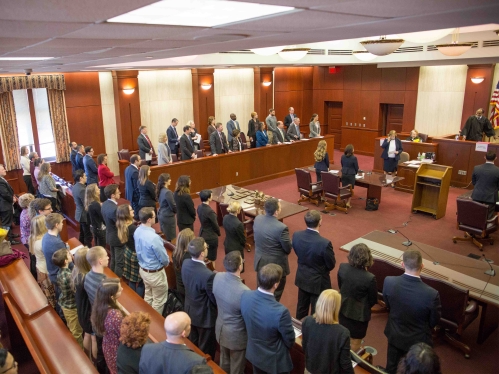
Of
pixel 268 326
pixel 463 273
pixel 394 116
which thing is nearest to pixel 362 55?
pixel 394 116

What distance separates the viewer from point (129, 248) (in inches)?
202

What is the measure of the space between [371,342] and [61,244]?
3.66 metres

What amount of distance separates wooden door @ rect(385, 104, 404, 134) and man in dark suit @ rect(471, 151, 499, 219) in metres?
7.73

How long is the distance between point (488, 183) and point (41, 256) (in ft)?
23.3

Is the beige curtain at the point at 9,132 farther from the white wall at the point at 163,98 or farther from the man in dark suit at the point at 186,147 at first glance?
the man in dark suit at the point at 186,147

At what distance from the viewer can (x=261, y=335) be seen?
3.18 m

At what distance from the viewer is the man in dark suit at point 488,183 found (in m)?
7.09

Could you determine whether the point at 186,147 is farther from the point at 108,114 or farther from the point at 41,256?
the point at 41,256

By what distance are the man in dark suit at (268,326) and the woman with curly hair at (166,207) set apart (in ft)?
10.9

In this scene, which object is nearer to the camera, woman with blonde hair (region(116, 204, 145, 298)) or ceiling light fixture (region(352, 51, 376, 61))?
woman with blonde hair (region(116, 204, 145, 298))

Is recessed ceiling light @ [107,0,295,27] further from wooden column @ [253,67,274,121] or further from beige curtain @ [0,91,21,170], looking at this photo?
wooden column @ [253,67,274,121]

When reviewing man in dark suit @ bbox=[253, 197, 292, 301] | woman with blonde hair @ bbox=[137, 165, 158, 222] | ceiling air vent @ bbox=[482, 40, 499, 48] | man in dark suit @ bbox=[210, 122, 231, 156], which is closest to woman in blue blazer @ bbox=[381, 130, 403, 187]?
ceiling air vent @ bbox=[482, 40, 499, 48]

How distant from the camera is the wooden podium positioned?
28.2 feet

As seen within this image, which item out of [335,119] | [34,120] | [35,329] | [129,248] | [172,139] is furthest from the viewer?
[335,119]
